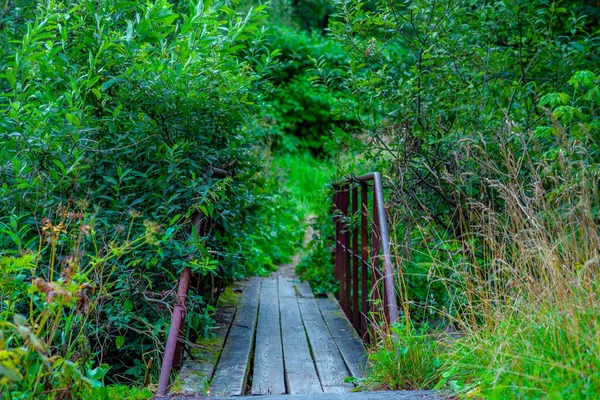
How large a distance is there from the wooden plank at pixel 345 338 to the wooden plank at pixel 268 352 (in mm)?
424

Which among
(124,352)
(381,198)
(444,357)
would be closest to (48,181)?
(124,352)

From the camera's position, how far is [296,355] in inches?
165

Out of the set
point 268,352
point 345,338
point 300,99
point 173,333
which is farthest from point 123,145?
point 300,99

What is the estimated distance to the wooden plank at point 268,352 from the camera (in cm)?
351

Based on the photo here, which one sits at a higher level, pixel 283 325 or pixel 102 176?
pixel 102 176

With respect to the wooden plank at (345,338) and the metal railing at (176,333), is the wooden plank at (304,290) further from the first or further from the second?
the metal railing at (176,333)

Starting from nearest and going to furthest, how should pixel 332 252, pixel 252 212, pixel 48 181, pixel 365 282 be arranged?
pixel 48 181, pixel 365 282, pixel 252 212, pixel 332 252

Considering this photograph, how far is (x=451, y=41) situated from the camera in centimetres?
472

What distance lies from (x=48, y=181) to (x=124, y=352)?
1125 millimetres

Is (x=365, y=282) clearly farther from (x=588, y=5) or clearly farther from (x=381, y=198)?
(x=588, y=5)

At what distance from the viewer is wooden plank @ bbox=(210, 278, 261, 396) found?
3379 millimetres

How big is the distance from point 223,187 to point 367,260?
1364mm

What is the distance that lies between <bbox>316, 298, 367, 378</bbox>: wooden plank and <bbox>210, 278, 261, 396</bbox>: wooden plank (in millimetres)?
628

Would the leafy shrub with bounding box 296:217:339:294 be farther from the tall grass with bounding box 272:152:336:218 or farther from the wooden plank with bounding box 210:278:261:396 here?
the tall grass with bounding box 272:152:336:218
